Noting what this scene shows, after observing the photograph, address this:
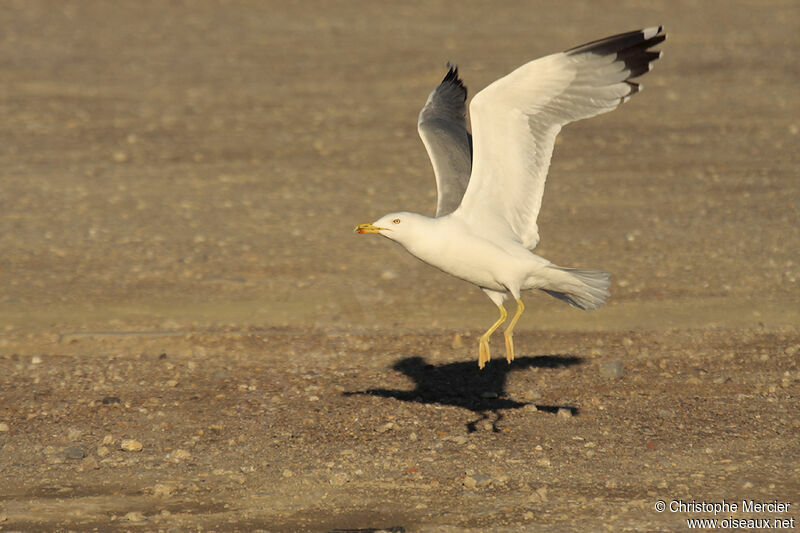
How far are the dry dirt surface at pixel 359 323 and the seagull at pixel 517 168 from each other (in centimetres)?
88

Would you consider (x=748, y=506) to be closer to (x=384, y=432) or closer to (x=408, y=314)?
(x=384, y=432)

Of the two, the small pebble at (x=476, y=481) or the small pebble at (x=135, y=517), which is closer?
the small pebble at (x=135, y=517)

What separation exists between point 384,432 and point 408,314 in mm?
2549

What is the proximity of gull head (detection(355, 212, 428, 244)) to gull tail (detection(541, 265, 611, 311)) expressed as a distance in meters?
0.89

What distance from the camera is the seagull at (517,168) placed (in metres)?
7.26

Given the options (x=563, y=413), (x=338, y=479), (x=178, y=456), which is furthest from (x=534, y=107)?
(x=178, y=456)

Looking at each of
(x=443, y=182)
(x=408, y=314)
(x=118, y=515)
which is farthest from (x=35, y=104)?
(x=118, y=515)

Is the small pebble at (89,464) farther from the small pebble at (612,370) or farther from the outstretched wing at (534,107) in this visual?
the small pebble at (612,370)

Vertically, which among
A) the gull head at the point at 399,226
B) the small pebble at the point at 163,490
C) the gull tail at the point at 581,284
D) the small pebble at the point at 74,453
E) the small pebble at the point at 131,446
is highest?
the gull head at the point at 399,226

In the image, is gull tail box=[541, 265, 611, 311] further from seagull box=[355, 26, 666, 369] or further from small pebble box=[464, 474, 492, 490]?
small pebble box=[464, 474, 492, 490]

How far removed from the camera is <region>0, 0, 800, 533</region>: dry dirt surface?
6348 mm

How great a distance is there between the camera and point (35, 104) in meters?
18.0

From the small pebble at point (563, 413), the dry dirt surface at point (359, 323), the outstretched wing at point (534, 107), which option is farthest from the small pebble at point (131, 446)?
the small pebble at point (563, 413)

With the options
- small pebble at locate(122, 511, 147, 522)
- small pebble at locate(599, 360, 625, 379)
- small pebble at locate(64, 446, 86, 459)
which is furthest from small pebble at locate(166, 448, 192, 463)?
small pebble at locate(599, 360, 625, 379)
